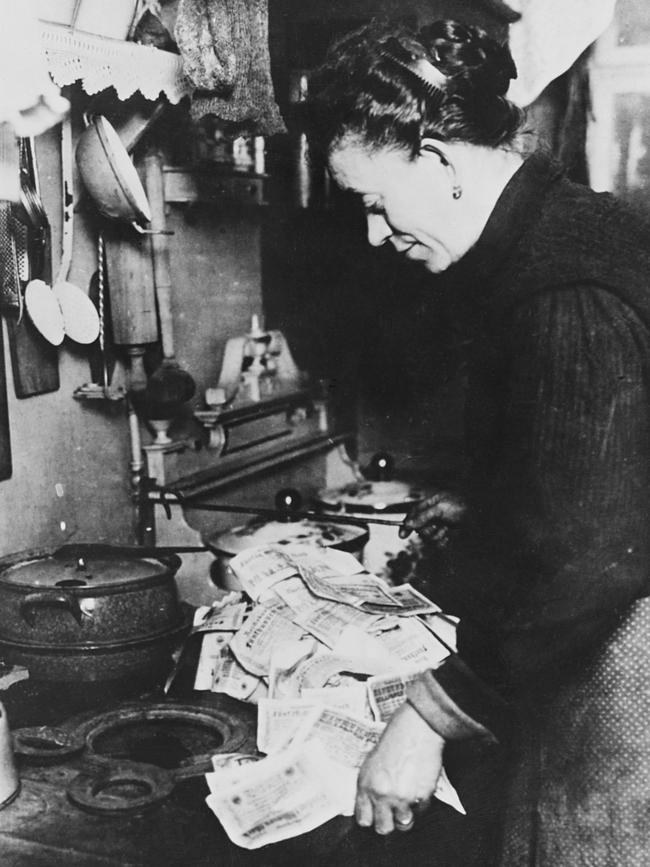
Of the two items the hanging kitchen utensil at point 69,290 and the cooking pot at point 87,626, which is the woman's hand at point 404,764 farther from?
the hanging kitchen utensil at point 69,290

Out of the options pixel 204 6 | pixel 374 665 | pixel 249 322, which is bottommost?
pixel 374 665

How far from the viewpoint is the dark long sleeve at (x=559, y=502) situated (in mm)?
1096

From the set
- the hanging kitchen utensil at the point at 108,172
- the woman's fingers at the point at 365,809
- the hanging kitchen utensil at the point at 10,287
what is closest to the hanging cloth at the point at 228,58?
the hanging kitchen utensil at the point at 108,172

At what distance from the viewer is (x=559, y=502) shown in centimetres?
112

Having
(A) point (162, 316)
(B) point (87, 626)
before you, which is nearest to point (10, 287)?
(A) point (162, 316)

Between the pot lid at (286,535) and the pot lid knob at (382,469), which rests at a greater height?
the pot lid knob at (382,469)

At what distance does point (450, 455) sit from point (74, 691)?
96.1 inches

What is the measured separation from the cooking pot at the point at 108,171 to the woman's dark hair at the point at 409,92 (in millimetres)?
1062

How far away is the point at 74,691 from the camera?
1.82 metres

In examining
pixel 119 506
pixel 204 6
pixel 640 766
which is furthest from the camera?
pixel 119 506

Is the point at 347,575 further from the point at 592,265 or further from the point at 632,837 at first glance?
the point at 592,265

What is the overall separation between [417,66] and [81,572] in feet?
4.02

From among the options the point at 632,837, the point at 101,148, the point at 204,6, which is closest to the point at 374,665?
the point at 632,837

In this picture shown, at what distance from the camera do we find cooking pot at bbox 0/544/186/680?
69.5 inches
